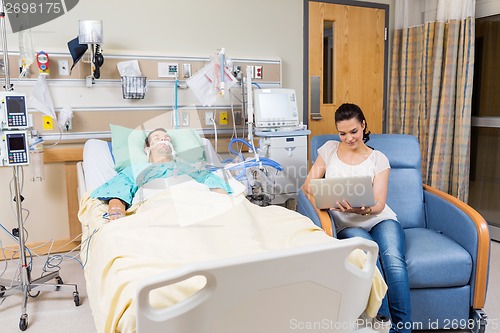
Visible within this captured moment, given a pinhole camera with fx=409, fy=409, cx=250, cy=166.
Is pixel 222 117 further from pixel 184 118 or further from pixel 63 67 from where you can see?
pixel 63 67

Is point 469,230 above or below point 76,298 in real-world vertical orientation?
above

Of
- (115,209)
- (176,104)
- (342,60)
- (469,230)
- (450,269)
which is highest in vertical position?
(342,60)

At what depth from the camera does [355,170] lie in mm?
2066

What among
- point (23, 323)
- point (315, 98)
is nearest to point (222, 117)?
point (315, 98)

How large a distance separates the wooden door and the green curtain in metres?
0.27

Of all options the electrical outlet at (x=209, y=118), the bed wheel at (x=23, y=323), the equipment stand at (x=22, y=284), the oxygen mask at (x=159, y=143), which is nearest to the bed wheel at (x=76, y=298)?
the equipment stand at (x=22, y=284)

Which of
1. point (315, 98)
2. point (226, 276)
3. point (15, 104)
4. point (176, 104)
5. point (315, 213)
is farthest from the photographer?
point (315, 98)

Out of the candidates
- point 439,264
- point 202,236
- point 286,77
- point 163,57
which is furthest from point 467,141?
point 202,236

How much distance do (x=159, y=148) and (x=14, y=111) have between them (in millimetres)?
728

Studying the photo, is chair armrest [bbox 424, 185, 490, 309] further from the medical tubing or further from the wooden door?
the medical tubing

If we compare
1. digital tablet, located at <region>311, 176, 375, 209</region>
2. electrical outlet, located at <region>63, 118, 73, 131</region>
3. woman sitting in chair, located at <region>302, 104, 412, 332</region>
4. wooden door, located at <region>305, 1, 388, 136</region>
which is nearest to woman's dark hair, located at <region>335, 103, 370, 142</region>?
woman sitting in chair, located at <region>302, 104, 412, 332</region>

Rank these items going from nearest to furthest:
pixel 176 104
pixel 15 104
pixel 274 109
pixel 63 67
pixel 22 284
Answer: pixel 15 104 → pixel 22 284 → pixel 63 67 → pixel 274 109 → pixel 176 104

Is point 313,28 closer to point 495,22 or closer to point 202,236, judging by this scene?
point 495,22

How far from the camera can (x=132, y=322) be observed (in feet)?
3.17
